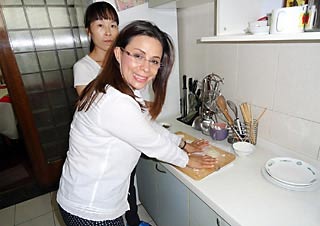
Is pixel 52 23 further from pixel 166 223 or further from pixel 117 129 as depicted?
pixel 166 223

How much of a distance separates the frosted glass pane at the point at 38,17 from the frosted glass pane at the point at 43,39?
0.19 ft

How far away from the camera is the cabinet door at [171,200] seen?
101 cm

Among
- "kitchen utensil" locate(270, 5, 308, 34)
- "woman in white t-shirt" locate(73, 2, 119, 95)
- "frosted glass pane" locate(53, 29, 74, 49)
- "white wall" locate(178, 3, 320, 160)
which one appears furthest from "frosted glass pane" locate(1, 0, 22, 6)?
"kitchen utensil" locate(270, 5, 308, 34)

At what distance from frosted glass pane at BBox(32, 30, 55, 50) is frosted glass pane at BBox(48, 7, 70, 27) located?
108 mm

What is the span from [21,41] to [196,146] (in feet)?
5.83

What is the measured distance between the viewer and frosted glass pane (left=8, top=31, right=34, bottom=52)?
1815 mm

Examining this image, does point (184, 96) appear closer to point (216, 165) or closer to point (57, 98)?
point (216, 165)

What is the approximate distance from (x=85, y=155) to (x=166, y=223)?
787 mm

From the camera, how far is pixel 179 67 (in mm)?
1692

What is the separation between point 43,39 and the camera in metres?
1.97

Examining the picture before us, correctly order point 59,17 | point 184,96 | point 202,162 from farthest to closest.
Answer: point 59,17, point 184,96, point 202,162

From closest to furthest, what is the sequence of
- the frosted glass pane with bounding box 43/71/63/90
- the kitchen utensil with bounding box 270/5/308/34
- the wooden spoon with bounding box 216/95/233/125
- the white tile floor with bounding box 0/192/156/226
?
the kitchen utensil with bounding box 270/5/308/34 → the wooden spoon with bounding box 216/95/233/125 → the white tile floor with bounding box 0/192/156/226 → the frosted glass pane with bounding box 43/71/63/90

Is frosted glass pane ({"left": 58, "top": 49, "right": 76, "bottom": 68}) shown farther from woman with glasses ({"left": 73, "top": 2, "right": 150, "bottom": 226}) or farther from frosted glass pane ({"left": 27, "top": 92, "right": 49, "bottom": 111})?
woman with glasses ({"left": 73, "top": 2, "right": 150, "bottom": 226})

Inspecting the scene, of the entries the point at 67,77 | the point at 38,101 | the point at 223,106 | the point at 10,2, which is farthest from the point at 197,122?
the point at 10,2
